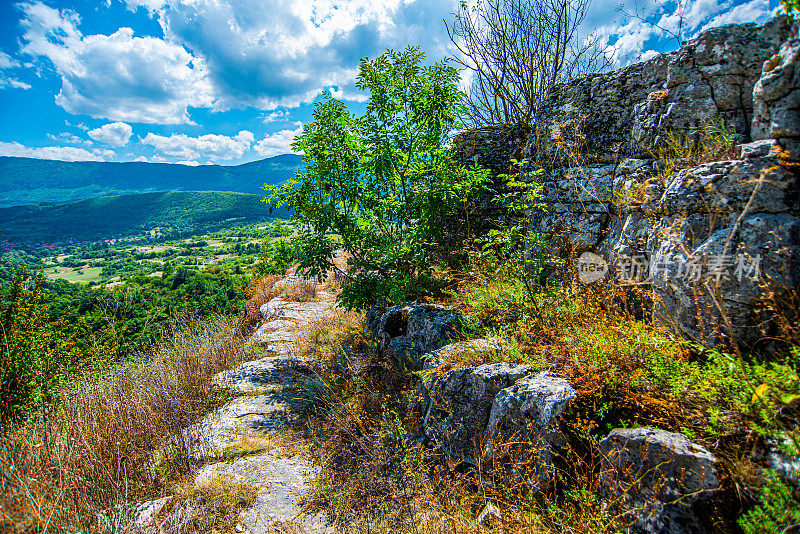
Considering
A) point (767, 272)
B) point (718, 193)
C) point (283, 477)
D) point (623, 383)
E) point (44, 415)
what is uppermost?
point (718, 193)

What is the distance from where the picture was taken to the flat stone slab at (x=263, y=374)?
231 inches

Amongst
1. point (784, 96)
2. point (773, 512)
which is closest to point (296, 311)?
point (773, 512)

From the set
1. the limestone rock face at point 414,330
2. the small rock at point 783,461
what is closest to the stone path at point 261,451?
the limestone rock face at point 414,330

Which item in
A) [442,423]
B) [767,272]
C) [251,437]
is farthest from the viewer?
[251,437]

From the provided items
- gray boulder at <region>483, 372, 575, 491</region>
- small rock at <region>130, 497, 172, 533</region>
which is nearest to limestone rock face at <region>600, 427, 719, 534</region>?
gray boulder at <region>483, 372, 575, 491</region>

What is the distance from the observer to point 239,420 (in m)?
4.91

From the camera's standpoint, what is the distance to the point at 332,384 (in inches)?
216

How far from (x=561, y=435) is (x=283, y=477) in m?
3.06

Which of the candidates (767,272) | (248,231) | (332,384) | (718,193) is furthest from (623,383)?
(248,231)

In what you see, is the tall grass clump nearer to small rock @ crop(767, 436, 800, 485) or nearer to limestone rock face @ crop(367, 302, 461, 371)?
limestone rock face @ crop(367, 302, 461, 371)

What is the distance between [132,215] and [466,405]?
656ft

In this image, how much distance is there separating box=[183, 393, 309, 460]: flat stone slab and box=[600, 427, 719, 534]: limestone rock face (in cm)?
410

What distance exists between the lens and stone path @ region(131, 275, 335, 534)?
3266 mm

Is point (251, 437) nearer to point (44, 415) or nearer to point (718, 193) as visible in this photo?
point (44, 415)
